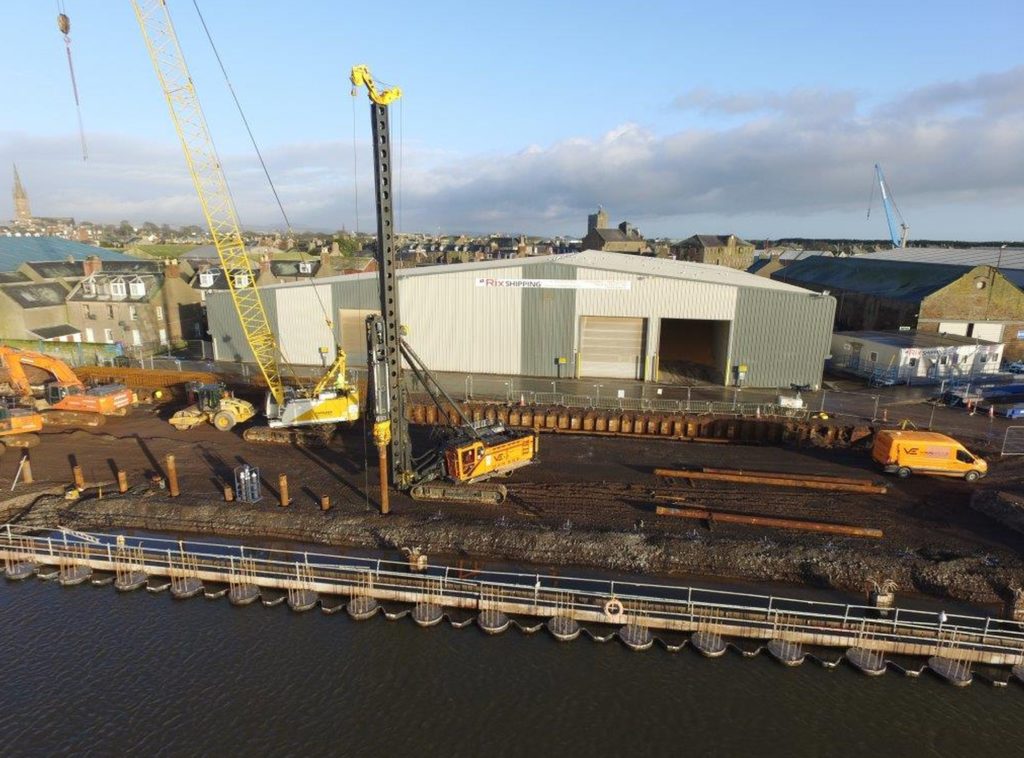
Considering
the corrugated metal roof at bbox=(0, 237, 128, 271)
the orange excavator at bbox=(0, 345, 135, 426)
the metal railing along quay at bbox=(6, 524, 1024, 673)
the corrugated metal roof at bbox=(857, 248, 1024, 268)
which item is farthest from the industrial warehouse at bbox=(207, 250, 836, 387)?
the corrugated metal roof at bbox=(0, 237, 128, 271)

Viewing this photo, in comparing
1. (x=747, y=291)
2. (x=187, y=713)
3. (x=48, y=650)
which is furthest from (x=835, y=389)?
(x=48, y=650)

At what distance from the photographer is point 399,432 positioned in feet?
72.6

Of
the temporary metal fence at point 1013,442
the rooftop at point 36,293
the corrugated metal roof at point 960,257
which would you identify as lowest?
the temporary metal fence at point 1013,442

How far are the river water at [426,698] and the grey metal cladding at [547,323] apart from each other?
77.8 feet

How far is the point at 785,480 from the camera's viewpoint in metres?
23.0

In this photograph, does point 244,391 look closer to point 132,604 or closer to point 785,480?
point 132,604

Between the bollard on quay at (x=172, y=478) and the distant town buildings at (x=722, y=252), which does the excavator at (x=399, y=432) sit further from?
the distant town buildings at (x=722, y=252)

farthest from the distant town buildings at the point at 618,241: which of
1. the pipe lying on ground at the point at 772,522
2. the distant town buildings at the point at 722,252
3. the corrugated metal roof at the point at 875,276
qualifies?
the pipe lying on ground at the point at 772,522

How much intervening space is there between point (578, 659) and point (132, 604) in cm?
1346

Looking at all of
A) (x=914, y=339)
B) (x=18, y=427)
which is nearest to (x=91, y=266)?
(x=18, y=427)

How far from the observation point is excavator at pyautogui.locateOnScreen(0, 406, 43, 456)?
26.5m

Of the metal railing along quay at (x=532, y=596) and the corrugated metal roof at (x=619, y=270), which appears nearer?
the metal railing along quay at (x=532, y=596)

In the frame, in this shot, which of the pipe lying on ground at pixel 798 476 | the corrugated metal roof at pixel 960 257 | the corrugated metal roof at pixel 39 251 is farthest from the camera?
the corrugated metal roof at pixel 39 251

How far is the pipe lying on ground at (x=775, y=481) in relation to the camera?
22500mm
